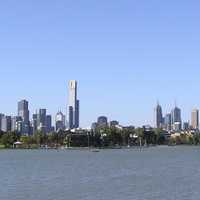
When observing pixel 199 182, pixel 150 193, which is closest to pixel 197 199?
pixel 150 193

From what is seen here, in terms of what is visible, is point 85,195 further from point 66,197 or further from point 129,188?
point 129,188

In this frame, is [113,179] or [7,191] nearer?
[7,191]

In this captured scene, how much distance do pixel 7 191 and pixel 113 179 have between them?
1704 centimetres

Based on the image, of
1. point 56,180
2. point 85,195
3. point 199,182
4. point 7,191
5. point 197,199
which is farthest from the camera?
point 56,180

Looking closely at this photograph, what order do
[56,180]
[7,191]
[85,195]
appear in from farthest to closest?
1. [56,180]
2. [7,191]
3. [85,195]

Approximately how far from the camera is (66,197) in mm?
56031

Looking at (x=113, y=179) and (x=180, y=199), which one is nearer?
(x=180, y=199)

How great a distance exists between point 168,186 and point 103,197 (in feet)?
39.0

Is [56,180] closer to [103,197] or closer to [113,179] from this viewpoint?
[113,179]

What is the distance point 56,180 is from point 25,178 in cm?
583

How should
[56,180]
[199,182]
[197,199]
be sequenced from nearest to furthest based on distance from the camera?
[197,199] → [199,182] → [56,180]

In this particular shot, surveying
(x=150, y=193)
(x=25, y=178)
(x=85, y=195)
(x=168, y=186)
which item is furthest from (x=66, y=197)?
(x=25, y=178)

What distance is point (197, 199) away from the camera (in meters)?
54.0

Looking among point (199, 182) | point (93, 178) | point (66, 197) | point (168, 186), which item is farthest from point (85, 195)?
point (93, 178)
